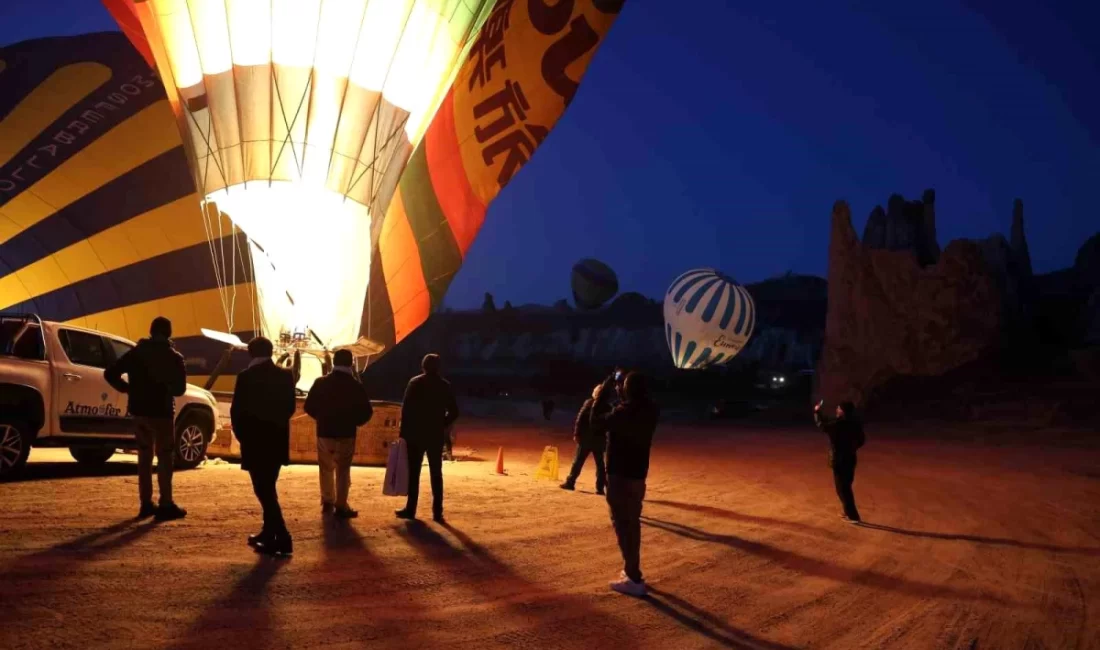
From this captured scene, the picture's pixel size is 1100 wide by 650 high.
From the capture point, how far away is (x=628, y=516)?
18.1 feet

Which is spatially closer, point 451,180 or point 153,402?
point 153,402

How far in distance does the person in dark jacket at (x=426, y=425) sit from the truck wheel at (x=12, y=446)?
12.1 feet

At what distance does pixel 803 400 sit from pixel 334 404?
124 feet

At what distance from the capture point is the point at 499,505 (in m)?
8.70

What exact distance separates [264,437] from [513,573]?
1.94m

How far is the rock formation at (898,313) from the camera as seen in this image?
30000mm

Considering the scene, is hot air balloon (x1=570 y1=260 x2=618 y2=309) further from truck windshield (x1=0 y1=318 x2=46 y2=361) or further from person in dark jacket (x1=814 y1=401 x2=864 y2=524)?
truck windshield (x1=0 y1=318 x2=46 y2=361)

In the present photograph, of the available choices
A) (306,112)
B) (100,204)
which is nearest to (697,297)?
(100,204)

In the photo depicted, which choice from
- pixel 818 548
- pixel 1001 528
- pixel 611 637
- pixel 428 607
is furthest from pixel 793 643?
pixel 1001 528

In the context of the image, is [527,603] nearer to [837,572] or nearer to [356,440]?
[837,572]

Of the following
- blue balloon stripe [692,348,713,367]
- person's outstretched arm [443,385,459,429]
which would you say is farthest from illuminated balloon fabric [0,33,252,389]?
blue balloon stripe [692,348,713,367]

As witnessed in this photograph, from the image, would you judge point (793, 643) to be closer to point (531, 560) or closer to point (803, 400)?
point (531, 560)

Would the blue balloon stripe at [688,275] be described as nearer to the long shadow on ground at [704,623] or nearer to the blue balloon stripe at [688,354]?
the blue balloon stripe at [688,354]

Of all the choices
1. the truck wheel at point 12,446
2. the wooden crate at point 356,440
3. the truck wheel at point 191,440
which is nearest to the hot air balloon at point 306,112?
the wooden crate at point 356,440
